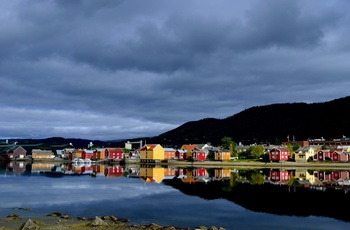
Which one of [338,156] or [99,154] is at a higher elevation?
[99,154]

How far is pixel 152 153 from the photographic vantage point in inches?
4309

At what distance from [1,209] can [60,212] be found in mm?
4636

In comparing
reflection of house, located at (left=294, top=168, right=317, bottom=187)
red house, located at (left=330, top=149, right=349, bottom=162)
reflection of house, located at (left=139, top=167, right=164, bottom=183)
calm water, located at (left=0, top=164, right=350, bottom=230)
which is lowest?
reflection of house, located at (left=294, top=168, right=317, bottom=187)

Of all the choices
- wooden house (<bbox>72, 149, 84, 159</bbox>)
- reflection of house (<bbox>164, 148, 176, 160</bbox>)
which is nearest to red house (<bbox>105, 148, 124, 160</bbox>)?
wooden house (<bbox>72, 149, 84, 159</bbox>)

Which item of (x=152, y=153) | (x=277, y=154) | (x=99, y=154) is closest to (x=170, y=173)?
(x=277, y=154)

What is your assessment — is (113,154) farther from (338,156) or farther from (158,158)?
(338,156)

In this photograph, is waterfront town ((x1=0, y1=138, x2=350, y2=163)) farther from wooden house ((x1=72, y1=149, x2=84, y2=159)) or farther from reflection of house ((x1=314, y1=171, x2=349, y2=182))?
reflection of house ((x1=314, y1=171, x2=349, y2=182))

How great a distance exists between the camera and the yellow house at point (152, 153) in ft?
359

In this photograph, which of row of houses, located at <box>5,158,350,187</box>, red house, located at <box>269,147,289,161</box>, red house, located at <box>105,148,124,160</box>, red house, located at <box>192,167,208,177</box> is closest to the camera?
row of houses, located at <box>5,158,350,187</box>

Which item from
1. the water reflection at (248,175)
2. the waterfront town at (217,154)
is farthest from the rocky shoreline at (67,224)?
the waterfront town at (217,154)

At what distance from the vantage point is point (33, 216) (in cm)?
2477

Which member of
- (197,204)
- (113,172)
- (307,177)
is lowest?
(307,177)

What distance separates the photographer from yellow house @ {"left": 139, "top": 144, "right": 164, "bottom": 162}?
359 ft

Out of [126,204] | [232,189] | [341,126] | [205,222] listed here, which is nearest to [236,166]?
[232,189]
